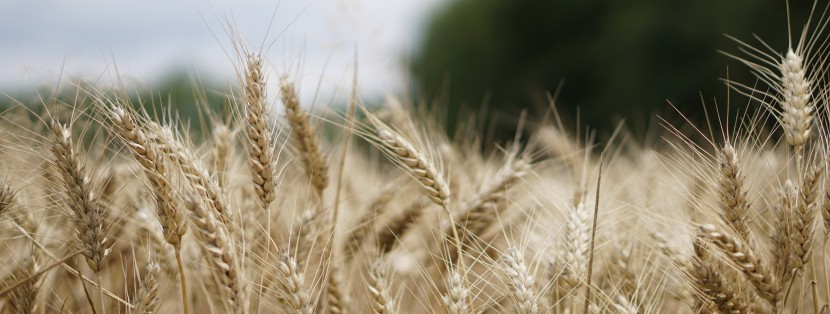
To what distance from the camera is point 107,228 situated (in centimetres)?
127

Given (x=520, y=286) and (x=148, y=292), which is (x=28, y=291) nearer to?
(x=148, y=292)

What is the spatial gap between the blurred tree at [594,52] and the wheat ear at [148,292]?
28.6 ft

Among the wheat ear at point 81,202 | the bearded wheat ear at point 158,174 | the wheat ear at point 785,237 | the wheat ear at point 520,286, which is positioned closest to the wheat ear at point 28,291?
the wheat ear at point 81,202

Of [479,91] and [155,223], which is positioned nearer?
[155,223]

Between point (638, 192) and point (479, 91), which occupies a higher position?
point (638, 192)

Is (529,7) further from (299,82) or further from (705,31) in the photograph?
(299,82)

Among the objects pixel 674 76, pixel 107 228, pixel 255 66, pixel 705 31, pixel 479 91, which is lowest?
pixel 479 91

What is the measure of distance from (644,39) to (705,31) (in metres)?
1.44

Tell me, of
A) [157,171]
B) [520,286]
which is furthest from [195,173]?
[520,286]

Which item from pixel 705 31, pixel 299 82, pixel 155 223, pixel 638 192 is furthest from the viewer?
pixel 705 31

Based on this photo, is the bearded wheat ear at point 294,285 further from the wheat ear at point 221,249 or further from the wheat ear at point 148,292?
the wheat ear at point 148,292

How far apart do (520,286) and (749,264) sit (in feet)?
1.43

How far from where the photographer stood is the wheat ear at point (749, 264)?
3.82ft

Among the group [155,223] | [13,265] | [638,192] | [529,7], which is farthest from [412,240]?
[529,7]
